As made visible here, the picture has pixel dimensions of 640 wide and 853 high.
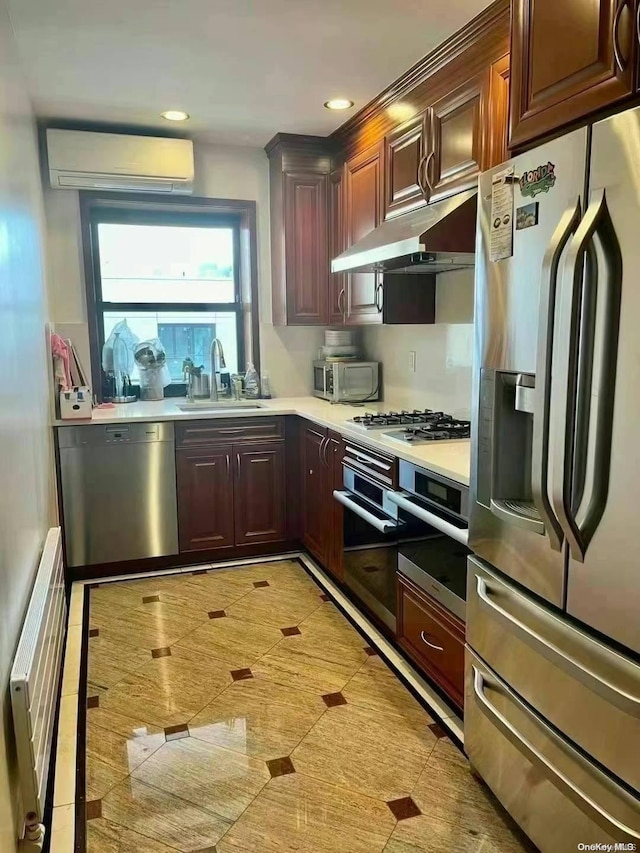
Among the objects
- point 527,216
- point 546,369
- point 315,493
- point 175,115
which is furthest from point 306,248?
point 546,369

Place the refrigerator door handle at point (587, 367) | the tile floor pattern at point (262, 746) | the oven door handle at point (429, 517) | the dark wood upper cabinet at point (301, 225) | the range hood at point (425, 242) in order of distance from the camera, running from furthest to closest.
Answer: the dark wood upper cabinet at point (301, 225), the range hood at point (425, 242), the oven door handle at point (429, 517), the tile floor pattern at point (262, 746), the refrigerator door handle at point (587, 367)

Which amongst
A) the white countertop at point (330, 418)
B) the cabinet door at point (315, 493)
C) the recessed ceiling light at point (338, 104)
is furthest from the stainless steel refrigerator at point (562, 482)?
the recessed ceiling light at point (338, 104)

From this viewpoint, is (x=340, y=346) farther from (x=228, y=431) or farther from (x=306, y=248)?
(x=228, y=431)

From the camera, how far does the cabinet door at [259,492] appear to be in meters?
3.73

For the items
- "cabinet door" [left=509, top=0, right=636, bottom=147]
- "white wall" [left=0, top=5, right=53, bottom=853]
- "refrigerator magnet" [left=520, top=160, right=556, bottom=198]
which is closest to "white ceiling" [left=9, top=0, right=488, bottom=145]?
"white wall" [left=0, top=5, right=53, bottom=853]

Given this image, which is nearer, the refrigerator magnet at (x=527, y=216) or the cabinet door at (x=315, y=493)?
the refrigerator magnet at (x=527, y=216)

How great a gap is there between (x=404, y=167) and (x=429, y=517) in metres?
1.78

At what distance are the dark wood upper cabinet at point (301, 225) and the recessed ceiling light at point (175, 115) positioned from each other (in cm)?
61

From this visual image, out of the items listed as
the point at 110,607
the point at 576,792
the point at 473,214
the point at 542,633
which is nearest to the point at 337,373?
the point at 473,214

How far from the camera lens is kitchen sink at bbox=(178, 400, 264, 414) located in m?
3.74

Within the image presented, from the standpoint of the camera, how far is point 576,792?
142 centimetres

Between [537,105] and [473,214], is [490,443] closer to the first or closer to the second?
[537,105]

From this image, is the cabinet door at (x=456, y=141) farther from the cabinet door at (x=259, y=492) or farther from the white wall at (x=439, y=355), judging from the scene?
the cabinet door at (x=259, y=492)

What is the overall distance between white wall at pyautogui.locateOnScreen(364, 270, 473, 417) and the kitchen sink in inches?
35.1
